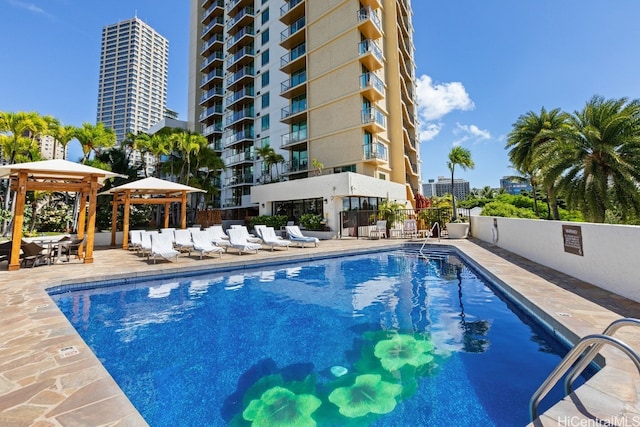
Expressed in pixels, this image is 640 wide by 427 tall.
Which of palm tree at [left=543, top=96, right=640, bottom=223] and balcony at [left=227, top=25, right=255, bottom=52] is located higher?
balcony at [left=227, top=25, right=255, bottom=52]

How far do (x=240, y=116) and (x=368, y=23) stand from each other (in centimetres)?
1707

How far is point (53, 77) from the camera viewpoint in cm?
2311

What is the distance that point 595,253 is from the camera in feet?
20.3

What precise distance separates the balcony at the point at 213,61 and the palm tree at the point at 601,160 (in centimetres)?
3755

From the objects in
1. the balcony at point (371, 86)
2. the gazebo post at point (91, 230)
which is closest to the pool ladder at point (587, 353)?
the gazebo post at point (91, 230)

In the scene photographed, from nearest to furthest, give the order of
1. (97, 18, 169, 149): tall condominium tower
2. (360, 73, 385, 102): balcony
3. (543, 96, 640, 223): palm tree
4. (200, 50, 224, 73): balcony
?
(543, 96, 640, 223): palm tree, (360, 73, 385, 102): balcony, (200, 50, 224, 73): balcony, (97, 18, 169, 149): tall condominium tower

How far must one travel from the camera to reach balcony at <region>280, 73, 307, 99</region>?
2550 cm

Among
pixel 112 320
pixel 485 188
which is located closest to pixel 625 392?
pixel 112 320

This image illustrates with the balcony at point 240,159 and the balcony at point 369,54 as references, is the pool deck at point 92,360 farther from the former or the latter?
the balcony at point 240,159

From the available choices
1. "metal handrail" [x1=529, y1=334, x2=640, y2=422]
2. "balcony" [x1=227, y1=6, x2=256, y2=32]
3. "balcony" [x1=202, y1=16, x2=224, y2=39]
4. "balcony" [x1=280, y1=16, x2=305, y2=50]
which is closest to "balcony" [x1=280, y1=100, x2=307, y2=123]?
"balcony" [x1=280, y1=16, x2=305, y2=50]

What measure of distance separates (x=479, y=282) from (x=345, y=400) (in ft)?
21.0

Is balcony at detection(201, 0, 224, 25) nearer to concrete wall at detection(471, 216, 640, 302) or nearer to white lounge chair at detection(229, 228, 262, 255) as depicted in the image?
white lounge chair at detection(229, 228, 262, 255)

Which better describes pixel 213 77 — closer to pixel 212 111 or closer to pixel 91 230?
pixel 212 111

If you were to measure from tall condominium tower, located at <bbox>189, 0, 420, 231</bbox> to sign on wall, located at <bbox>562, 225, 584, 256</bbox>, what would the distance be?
11254 mm
